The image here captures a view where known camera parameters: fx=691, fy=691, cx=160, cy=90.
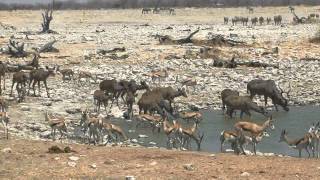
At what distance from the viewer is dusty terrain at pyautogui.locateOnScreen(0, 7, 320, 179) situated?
1307cm

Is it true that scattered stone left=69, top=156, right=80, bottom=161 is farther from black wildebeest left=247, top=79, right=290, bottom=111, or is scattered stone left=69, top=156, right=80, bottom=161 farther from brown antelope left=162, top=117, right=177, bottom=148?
black wildebeest left=247, top=79, right=290, bottom=111

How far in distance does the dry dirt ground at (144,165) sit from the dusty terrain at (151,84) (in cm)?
2

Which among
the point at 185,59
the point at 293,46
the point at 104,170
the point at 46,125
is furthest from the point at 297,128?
the point at 293,46

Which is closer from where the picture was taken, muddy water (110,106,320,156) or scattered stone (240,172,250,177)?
scattered stone (240,172,250,177)

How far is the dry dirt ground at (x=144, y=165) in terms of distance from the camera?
41.4 ft

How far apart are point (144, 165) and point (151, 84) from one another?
14939mm

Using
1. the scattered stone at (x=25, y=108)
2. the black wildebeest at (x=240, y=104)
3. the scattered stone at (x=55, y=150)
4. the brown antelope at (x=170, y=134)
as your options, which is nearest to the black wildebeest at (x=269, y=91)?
the black wildebeest at (x=240, y=104)

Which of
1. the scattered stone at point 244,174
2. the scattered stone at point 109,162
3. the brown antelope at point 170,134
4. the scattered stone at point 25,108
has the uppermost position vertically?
the scattered stone at point 244,174

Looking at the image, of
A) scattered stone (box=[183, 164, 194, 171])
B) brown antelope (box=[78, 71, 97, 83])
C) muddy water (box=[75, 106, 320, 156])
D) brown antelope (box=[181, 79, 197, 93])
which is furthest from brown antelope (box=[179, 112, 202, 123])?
brown antelope (box=[78, 71, 97, 83])

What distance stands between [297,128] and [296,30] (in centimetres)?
3180

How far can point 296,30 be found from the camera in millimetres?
52031

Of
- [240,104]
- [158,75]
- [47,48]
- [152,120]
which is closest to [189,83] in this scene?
[158,75]

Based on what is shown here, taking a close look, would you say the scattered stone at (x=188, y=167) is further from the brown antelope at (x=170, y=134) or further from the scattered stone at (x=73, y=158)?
the brown antelope at (x=170, y=134)

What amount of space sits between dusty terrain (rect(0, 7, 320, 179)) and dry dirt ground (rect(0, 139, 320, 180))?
0.06 feet
